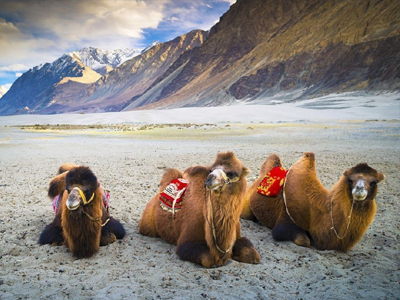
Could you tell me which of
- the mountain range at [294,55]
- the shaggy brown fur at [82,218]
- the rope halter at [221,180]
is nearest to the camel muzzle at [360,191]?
the rope halter at [221,180]

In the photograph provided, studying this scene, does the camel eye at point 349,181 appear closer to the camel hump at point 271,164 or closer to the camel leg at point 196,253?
the camel hump at point 271,164

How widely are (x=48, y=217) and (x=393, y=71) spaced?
2442 inches

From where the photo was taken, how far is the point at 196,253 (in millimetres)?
3775

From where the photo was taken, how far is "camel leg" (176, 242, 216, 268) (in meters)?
3.72

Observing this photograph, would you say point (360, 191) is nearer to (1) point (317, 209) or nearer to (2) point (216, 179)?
(1) point (317, 209)

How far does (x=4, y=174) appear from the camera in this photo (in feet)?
32.1

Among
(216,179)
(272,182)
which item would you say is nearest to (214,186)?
(216,179)

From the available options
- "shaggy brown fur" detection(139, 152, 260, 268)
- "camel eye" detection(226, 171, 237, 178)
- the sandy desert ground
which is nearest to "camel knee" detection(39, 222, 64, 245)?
the sandy desert ground

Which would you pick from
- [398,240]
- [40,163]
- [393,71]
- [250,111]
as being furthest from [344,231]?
[393,71]

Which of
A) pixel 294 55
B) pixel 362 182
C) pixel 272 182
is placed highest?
pixel 294 55

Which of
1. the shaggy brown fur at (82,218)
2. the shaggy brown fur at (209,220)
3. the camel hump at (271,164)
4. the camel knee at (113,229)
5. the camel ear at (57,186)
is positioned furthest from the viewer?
the camel hump at (271,164)

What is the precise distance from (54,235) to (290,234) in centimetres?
308

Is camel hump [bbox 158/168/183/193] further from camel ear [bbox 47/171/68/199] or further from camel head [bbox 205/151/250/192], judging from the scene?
camel head [bbox 205/151/250/192]

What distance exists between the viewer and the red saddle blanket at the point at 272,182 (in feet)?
16.7
